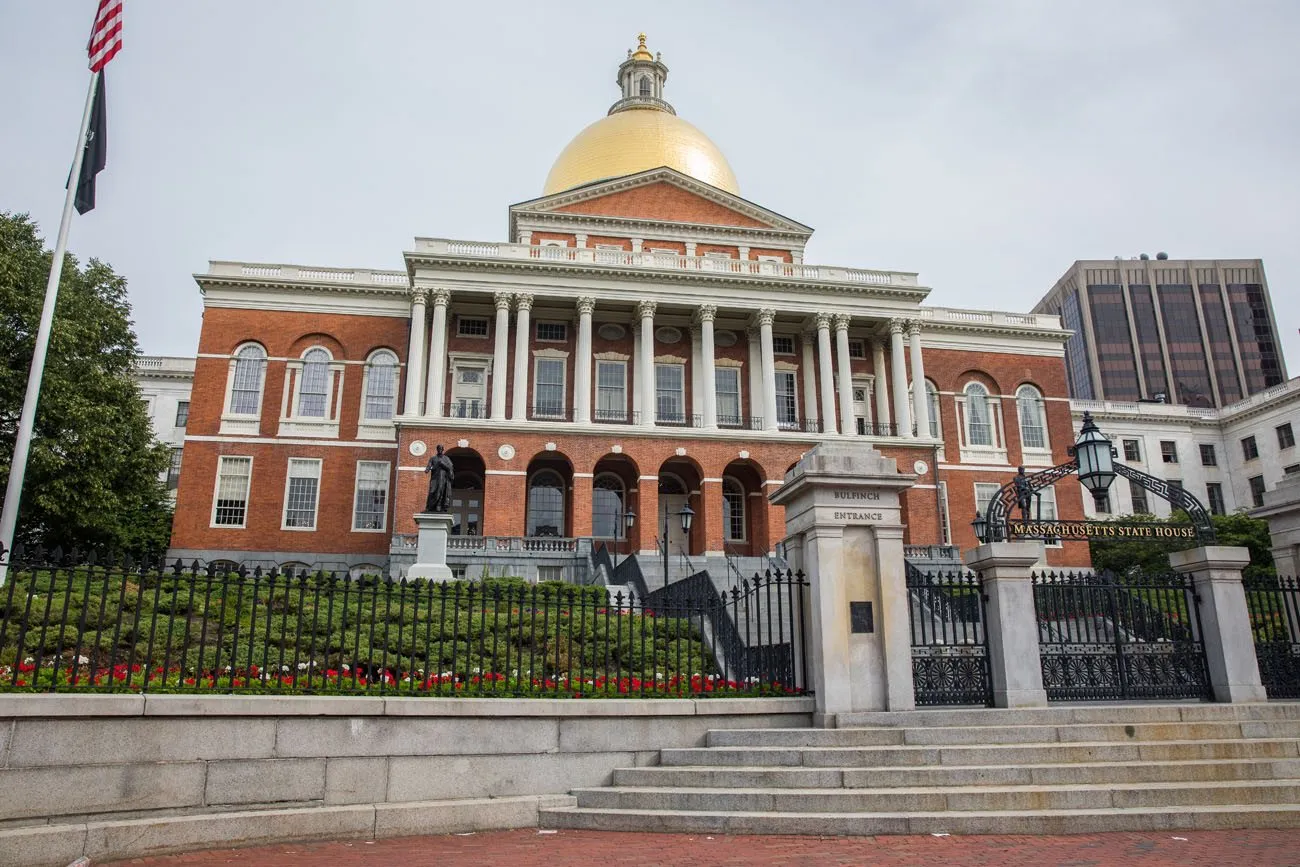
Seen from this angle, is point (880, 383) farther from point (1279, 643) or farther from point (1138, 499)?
point (1279, 643)

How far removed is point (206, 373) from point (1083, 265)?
105527mm

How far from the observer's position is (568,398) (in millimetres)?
40312

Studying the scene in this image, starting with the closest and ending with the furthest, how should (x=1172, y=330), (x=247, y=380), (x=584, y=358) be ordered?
(x=584, y=358) → (x=247, y=380) → (x=1172, y=330)

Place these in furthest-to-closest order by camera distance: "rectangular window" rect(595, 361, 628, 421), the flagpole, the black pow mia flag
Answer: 1. "rectangular window" rect(595, 361, 628, 421)
2. the black pow mia flag
3. the flagpole

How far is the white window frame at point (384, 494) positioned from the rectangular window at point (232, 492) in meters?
4.32

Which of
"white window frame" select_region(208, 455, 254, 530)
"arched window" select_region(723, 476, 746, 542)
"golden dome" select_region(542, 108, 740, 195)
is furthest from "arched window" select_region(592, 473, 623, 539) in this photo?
"golden dome" select_region(542, 108, 740, 195)

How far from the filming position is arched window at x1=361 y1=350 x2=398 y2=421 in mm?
39594

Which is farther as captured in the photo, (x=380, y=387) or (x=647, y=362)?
(x=380, y=387)

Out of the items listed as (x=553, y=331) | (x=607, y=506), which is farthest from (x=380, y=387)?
(x=607, y=506)

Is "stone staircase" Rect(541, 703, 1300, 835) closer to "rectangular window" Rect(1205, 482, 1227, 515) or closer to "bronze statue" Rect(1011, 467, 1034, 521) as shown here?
"bronze statue" Rect(1011, 467, 1034, 521)

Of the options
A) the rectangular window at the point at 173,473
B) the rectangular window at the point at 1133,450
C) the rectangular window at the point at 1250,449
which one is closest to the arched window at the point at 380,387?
the rectangular window at the point at 173,473

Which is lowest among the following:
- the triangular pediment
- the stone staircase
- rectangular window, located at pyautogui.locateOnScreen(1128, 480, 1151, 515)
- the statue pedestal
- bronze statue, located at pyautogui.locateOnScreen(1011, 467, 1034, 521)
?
the stone staircase

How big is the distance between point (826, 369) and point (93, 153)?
29530 millimetres

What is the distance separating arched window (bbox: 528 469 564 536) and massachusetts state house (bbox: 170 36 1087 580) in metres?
0.10
